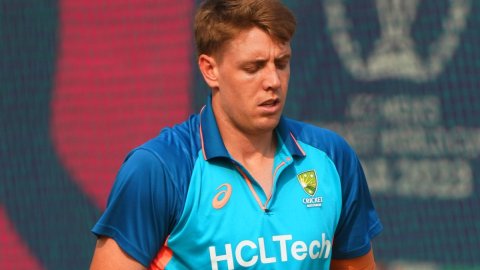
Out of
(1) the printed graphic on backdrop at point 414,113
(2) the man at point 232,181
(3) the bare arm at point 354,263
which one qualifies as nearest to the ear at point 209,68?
(2) the man at point 232,181

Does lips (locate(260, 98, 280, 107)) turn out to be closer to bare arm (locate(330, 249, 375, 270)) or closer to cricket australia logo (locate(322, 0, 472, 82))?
bare arm (locate(330, 249, 375, 270))

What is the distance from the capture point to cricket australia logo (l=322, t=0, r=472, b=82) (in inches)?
187

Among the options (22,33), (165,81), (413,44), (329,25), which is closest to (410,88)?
(413,44)

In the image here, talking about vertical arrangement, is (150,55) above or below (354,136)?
above

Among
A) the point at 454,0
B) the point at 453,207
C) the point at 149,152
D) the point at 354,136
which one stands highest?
the point at 454,0

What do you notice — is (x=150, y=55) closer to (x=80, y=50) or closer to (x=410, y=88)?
(x=80, y=50)

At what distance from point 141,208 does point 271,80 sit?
48 centimetres

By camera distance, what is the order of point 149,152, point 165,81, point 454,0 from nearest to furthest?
point 149,152 → point 454,0 → point 165,81

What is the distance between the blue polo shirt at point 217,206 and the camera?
2.65 m

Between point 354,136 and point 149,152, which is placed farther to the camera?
point 354,136

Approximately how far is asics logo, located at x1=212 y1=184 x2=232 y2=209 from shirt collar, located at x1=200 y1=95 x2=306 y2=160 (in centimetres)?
9

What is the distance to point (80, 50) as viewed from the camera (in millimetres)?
5602

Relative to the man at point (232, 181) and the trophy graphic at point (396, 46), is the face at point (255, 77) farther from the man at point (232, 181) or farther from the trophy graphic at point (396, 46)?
the trophy graphic at point (396, 46)

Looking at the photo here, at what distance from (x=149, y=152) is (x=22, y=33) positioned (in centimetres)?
324
